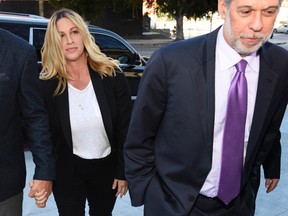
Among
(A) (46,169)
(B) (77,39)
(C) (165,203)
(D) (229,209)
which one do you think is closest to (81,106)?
(B) (77,39)

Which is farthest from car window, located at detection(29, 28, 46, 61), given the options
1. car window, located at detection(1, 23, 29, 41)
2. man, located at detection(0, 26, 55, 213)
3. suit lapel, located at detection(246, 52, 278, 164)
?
suit lapel, located at detection(246, 52, 278, 164)

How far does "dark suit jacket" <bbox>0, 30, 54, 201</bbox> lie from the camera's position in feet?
6.59

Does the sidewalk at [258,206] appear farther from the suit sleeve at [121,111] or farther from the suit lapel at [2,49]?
the suit lapel at [2,49]

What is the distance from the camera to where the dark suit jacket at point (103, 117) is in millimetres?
2652

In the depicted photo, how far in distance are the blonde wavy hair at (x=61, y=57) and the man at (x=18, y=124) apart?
0.50 m

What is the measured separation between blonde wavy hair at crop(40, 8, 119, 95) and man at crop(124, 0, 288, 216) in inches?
31.0

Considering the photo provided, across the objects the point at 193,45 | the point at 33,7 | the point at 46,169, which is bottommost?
the point at 46,169

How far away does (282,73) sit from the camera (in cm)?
204

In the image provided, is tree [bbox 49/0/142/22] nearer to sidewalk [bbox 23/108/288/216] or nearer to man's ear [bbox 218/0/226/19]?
sidewalk [bbox 23/108/288/216]

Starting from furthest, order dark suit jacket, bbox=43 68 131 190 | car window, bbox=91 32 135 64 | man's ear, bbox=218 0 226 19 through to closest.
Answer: car window, bbox=91 32 135 64 → dark suit jacket, bbox=43 68 131 190 → man's ear, bbox=218 0 226 19

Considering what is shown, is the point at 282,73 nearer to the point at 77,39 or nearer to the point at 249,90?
the point at 249,90

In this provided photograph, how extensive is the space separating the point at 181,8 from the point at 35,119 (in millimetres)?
33330

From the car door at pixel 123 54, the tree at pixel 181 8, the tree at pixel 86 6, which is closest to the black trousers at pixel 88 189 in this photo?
the car door at pixel 123 54

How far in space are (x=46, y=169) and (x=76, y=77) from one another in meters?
0.78
